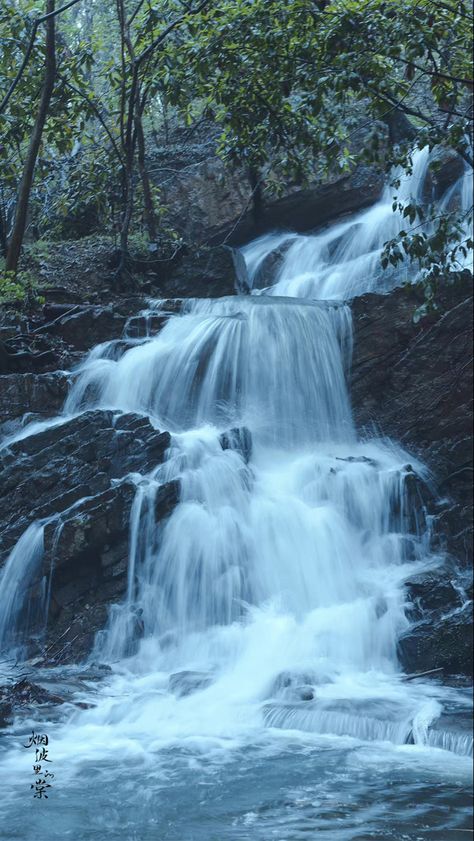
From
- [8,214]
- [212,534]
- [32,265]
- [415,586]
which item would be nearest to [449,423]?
[415,586]

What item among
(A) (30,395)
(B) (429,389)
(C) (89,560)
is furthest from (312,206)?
(C) (89,560)

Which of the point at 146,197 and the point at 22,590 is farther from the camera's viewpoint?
the point at 146,197

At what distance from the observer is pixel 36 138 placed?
1080 centimetres

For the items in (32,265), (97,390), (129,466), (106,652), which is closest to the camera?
(106,652)

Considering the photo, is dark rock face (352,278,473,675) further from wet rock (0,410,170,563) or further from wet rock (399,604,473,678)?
wet rock (0,410,170,563)

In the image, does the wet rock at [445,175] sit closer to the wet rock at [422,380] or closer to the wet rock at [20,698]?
the wet rock at [422,380]

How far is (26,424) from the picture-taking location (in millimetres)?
10094

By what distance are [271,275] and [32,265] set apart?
4.47 m

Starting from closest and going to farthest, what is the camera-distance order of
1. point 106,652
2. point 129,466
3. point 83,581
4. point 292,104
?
point 106,652 < point 83,581 < point 129,466 < point 292,104

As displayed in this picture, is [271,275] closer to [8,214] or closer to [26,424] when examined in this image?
[8,214]

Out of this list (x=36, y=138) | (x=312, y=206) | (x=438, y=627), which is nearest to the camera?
(x=438, y=627)

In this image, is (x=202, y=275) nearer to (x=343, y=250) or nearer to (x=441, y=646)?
(x=343, y=250)

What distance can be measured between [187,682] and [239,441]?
12.1 feet

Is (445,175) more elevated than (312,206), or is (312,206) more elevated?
(445,175)
